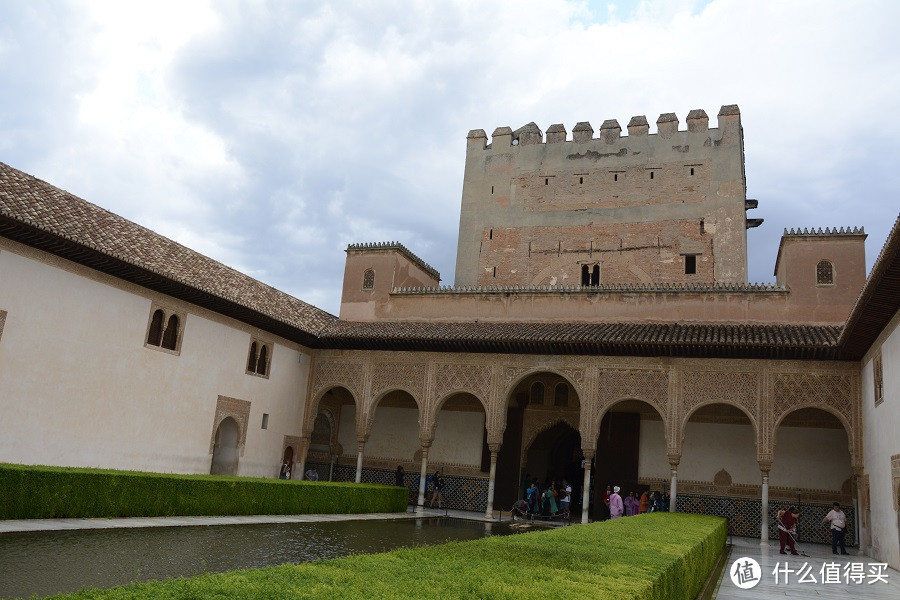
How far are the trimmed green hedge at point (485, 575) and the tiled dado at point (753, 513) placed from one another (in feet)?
34.1

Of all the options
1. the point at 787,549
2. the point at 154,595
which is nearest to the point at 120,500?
the point at 154,595

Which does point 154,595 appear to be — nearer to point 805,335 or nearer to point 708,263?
point 805,335

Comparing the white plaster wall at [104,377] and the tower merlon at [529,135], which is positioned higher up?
the tower merlon at [529,135]

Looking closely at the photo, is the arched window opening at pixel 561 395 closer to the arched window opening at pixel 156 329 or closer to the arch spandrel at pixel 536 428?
the arch spandrel at pixel 536 428

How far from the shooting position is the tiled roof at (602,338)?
1562cm

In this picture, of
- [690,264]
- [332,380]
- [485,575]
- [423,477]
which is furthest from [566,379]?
[485,575]

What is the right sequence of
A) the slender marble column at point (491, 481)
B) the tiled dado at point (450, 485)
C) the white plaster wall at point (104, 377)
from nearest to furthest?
the white plaster wall at point (104, 377)
the slender marble column at point (491, 481)
the tiled dado at point (450, 485)

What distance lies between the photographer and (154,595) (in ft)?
10.1

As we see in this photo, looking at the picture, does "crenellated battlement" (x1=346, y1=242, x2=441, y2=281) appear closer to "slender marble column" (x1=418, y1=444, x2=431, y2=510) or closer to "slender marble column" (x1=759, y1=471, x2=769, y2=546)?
"slender marble column" (x1=418, y1=444, x2=431, y2=510)

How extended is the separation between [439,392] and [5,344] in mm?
9370

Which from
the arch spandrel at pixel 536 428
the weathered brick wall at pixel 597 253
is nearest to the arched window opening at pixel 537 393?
the arch spandrel at pixel 536 428

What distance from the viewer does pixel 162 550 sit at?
26.1 ft

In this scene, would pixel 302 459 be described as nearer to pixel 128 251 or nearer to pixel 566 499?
pixel 566 499

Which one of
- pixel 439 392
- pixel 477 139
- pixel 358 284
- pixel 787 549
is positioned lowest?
pixel 787 549
